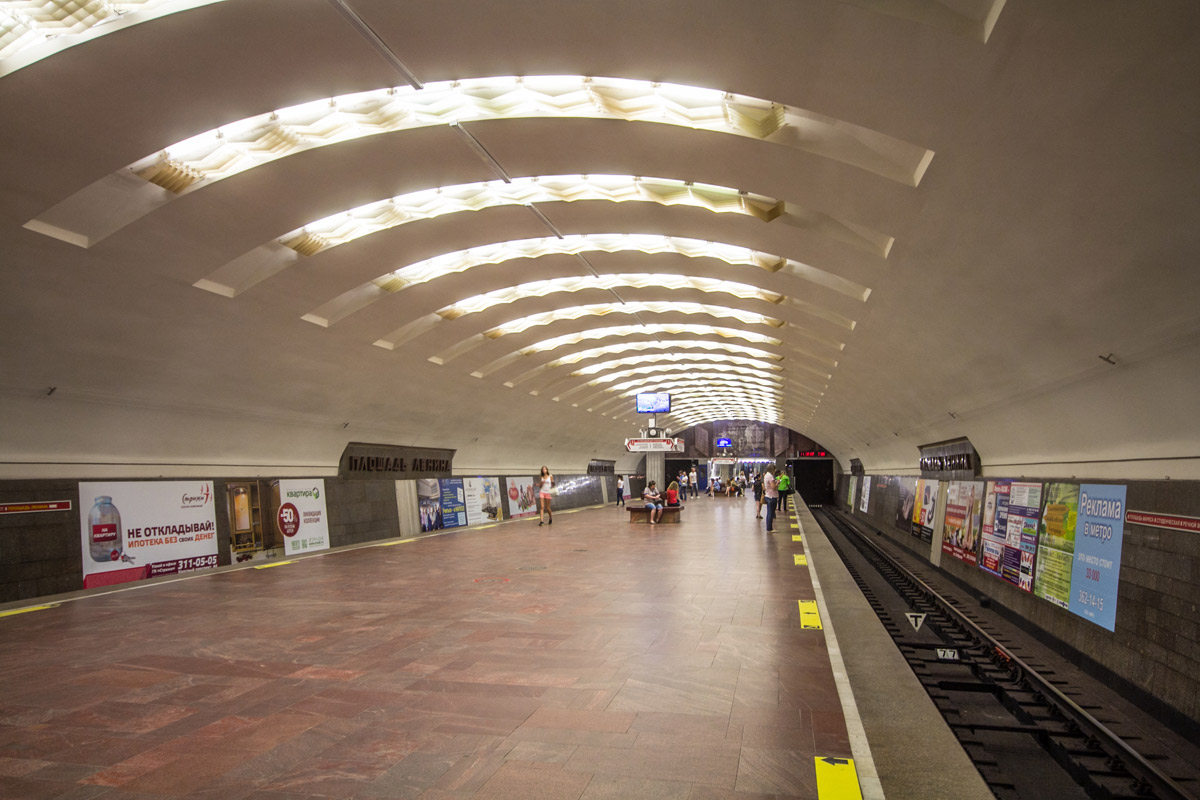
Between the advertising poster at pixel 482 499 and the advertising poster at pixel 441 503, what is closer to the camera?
the advertising poster at pixel 441 503

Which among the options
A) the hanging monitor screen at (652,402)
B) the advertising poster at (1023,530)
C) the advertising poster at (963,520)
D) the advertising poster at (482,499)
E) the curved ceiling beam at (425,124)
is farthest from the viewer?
the hanging monitor screen at (652,402)

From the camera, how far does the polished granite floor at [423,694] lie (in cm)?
391

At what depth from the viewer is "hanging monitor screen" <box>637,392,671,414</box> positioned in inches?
1115

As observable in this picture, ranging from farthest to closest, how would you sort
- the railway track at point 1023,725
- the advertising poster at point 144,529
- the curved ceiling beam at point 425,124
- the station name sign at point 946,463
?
1. the station name sign at point 946,463
2. the advertising poster at point 144,529
3. the curved ceiling beam at point 425,124
4. the railway track at point 1023,725

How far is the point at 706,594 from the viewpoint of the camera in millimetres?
9359

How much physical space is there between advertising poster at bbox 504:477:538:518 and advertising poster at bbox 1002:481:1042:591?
1945cm

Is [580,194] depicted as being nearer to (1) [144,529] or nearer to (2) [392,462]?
(1) [144,529]

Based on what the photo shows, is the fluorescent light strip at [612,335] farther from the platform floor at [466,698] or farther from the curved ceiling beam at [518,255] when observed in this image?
the platform floor at [466,698]

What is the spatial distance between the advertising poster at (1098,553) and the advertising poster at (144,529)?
14.5 m

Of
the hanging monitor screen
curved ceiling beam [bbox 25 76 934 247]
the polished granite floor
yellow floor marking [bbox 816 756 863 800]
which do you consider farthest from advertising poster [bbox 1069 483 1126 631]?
the hanging monitor screen

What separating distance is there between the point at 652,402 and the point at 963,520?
50.1 feet

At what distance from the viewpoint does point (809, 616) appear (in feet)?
26.1

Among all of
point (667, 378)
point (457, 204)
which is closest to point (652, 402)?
point (667, 378)

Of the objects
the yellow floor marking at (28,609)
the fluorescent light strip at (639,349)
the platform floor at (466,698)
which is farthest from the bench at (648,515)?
the yellow floor marking at (28,609)
